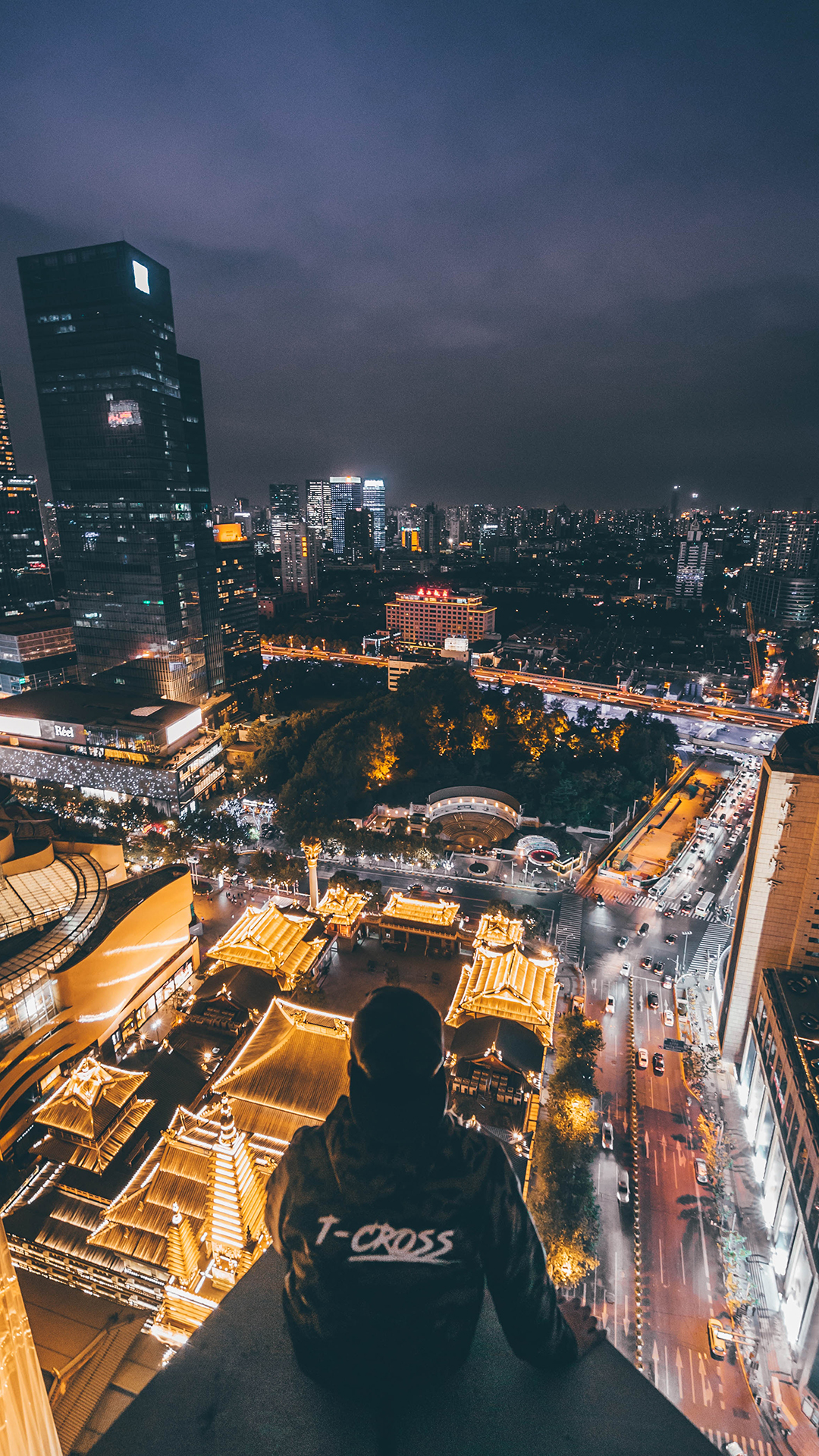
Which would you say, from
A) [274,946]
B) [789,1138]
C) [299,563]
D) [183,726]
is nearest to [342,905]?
[274,946]

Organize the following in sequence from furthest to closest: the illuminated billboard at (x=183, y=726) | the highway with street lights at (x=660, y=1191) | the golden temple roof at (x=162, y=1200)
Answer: the illuminated billboard at (x=183, y=726)
the highway with street lights at (x=660, y=1191)
the golden temple roof at (x=162, y=1200)

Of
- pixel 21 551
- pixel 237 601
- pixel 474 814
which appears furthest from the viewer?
pixel 21 551

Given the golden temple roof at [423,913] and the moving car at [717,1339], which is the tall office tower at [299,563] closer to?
the golden temple roof at [423,913]

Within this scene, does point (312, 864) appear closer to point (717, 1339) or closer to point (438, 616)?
point (717, 1339)

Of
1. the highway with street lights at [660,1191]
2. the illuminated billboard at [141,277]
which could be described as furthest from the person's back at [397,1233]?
the illuminated billboard at [141,277]

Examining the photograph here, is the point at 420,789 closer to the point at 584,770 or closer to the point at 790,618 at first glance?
the point at 584,770

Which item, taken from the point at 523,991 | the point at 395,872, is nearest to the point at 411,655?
the point at 395,872
